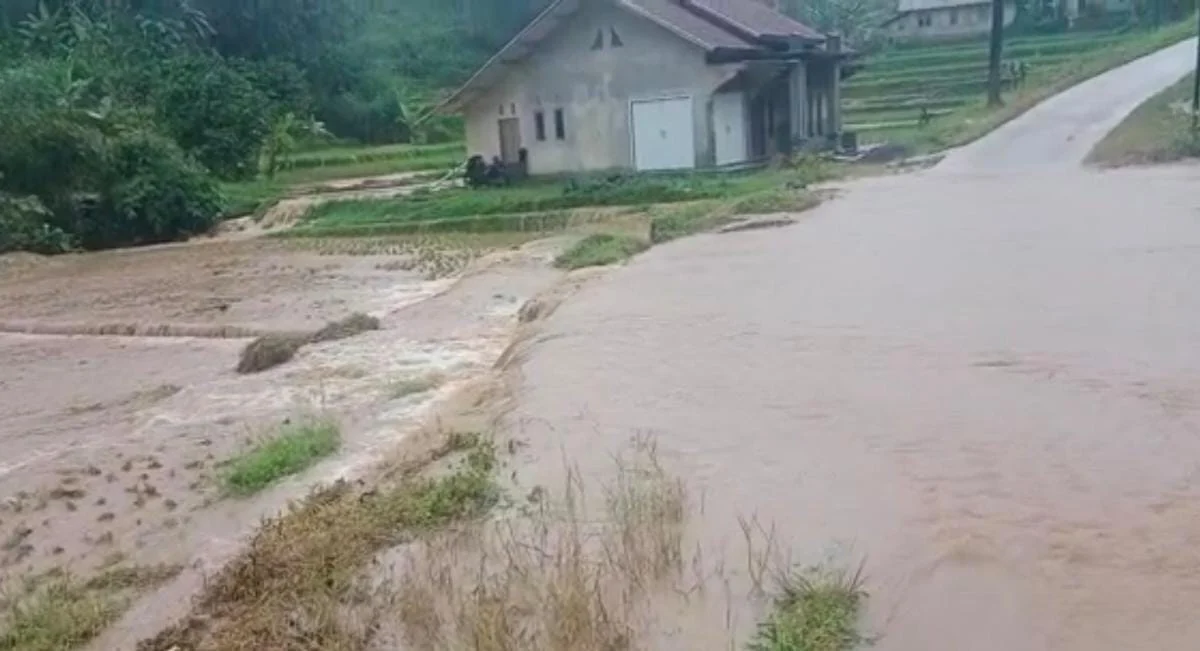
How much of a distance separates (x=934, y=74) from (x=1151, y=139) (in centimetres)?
2364

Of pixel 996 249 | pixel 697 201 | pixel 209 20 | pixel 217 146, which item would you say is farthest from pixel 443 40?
pixel 996 249

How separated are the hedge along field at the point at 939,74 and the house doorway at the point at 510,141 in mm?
10008

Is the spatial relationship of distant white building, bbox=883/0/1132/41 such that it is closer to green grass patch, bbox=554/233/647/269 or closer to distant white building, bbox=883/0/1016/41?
distant white building, bbox=883/0/1016/41

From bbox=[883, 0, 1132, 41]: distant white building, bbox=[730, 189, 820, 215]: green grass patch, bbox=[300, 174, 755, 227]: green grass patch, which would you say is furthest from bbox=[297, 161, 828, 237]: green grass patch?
bbox=[883, 0, 1132, 41]: distant white building

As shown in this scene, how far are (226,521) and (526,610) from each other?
3243 millimetres

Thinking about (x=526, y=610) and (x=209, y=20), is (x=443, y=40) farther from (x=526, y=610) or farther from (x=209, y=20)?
(x=526, y=610)

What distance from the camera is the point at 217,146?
3700cm

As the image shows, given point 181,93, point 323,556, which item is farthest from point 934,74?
point 323,556

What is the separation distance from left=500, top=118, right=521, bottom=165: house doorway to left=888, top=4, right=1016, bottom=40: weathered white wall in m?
33.7

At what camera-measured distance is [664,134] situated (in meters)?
30.5

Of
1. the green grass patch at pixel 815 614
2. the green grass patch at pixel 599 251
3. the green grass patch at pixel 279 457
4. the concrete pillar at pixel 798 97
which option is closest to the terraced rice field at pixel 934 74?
the concrete pillar at pixel 798 97

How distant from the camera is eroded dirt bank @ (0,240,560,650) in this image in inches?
341

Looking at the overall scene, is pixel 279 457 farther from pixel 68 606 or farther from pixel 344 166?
pixel 344 166

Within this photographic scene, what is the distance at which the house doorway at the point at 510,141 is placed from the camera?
3269 centimetres
